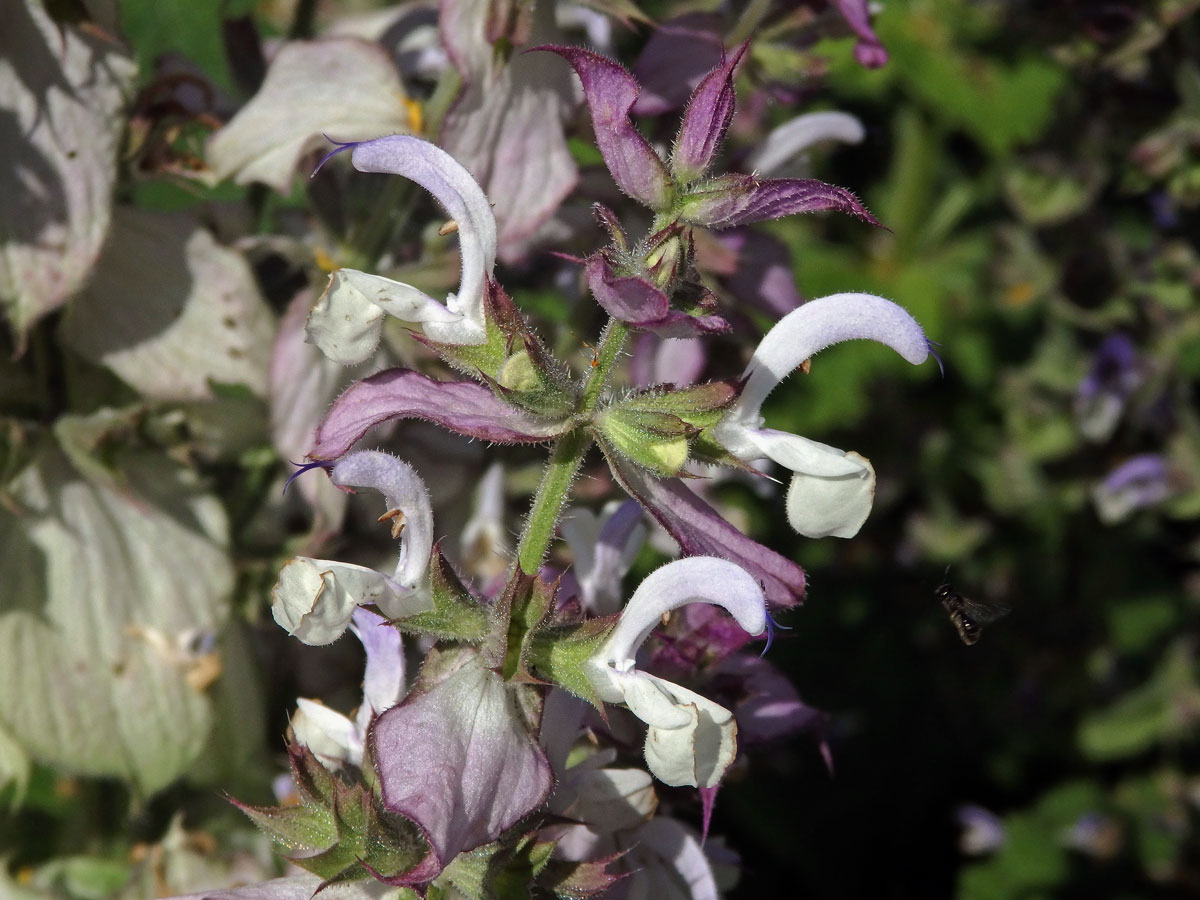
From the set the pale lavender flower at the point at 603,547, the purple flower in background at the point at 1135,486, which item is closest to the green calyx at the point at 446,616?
the pale lavender flower at the point at 603,547

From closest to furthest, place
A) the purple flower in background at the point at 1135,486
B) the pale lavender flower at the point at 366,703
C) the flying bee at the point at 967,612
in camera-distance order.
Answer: the pale lavender flower at the point at 366,703, the flying bee at the point at 967,612, the purple flower in background at the point at 1135,486

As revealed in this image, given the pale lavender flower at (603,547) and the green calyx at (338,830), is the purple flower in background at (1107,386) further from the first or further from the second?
the green calyx at (338,830)

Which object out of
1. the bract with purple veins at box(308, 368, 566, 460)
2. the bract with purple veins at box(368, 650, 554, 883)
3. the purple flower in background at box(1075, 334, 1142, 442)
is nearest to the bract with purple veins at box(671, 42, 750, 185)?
the bract with purple veins at box(308, 368, 566, 460)

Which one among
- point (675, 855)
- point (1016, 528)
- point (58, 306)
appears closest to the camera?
point (675, 855)

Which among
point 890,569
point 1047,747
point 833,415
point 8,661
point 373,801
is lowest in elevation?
point 1047,747

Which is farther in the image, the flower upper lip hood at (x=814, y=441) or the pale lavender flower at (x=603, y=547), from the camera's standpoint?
the pale lavender flower at (x=603, y=547)

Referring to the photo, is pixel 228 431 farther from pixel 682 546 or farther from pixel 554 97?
pixel 682 546

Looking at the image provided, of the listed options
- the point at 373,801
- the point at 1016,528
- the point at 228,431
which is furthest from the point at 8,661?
the point at 1016,528

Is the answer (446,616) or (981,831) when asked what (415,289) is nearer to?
(446,616)
